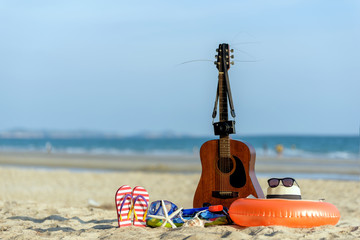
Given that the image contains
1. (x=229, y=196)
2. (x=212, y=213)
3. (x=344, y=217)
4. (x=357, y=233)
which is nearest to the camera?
(x=357, y=233)

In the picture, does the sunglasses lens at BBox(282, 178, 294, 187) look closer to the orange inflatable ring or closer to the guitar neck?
the orange inflatable ring

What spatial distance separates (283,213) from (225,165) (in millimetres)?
1263

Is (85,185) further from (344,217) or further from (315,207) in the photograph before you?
(315,207)

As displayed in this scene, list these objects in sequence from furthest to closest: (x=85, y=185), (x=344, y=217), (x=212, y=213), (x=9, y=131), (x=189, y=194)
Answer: (x=9, y=131) < (x=85, y=185) < (x=189, y=194) < (x=344, y=217) < (x=212, y=213)

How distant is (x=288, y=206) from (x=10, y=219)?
3725mm

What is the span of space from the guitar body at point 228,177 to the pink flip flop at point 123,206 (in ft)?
3.63

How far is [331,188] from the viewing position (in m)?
11.6

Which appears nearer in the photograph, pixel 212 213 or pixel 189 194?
pixel 212 213

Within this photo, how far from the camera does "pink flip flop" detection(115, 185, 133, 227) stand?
18.0 ft

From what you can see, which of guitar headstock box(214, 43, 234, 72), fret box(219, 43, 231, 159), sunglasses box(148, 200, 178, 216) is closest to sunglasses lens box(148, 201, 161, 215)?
sunglasses box(148, 200, 178, 216)

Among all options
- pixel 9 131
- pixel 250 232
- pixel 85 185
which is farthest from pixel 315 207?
pixel 9 131

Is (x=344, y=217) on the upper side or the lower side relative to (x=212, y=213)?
lower

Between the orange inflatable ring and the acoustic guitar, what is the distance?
72cm

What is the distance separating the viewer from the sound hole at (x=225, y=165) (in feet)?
20.2
